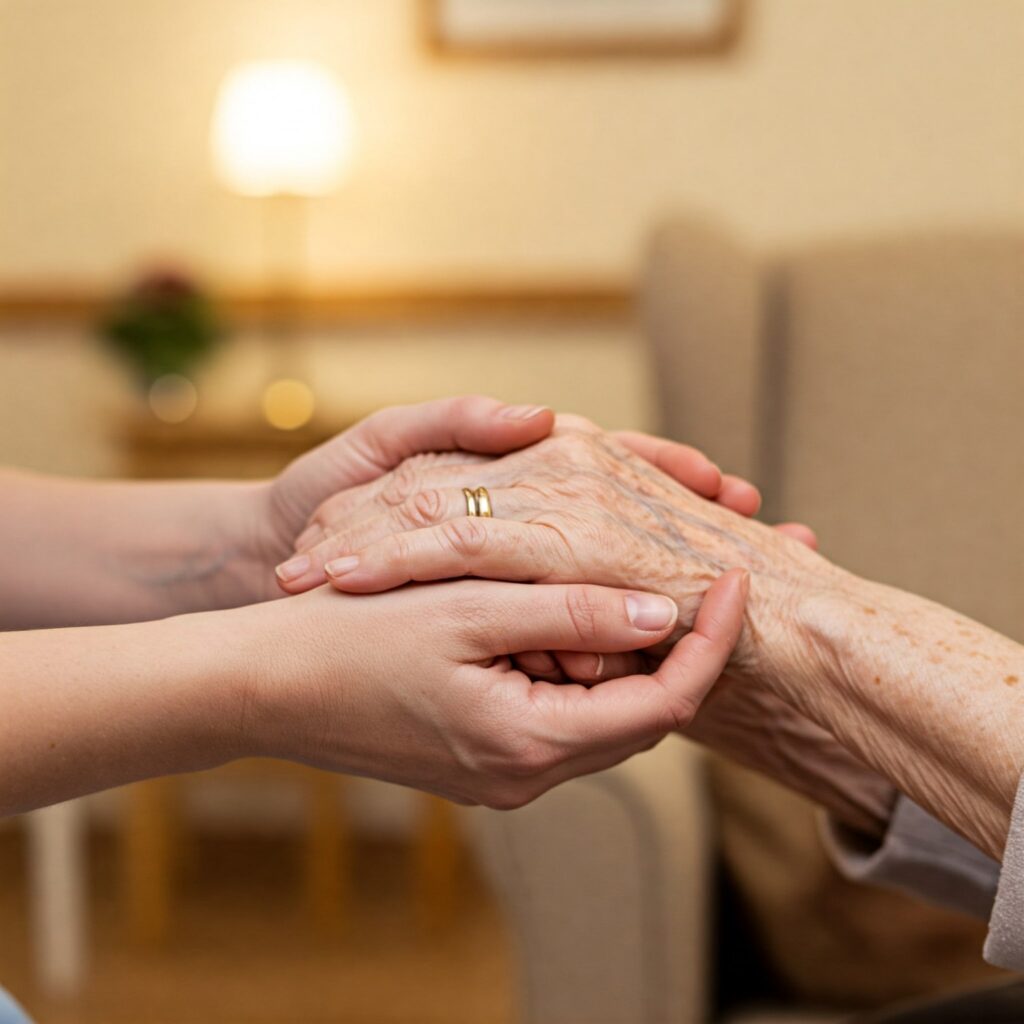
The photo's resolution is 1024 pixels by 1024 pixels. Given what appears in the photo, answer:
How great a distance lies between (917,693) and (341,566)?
0.41m

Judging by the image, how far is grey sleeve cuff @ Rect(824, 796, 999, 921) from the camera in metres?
0.92

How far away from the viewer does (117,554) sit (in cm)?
108

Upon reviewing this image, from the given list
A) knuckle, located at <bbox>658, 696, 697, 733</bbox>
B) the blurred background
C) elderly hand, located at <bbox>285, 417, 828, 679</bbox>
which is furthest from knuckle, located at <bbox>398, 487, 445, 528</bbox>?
the blurred background

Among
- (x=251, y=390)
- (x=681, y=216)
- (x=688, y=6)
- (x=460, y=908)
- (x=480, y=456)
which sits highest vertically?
(x=688, y=6)

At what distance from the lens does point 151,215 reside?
277 cm

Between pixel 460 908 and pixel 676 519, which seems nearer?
pixel 676 519

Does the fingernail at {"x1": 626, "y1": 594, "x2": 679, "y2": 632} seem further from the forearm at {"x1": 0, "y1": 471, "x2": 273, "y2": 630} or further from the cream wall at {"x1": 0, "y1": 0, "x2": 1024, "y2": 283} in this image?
the cream wall at {"x1": 0, "y1": 0, "x2": 1024, "y2": 283}

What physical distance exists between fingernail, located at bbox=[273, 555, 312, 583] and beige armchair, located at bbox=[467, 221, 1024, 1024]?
0.42 meters

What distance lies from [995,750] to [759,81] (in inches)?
85.6

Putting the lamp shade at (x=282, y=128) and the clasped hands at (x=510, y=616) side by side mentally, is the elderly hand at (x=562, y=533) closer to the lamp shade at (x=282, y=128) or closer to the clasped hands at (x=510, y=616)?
the clasped hands at (x=510, y=616)

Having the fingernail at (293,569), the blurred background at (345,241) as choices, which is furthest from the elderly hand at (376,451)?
the blurred background at (345,241)

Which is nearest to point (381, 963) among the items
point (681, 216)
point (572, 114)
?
point (681, 216)

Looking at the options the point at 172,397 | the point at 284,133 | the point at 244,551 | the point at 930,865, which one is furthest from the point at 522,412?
the point at 172,397

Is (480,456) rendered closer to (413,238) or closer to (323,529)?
(323,529)
